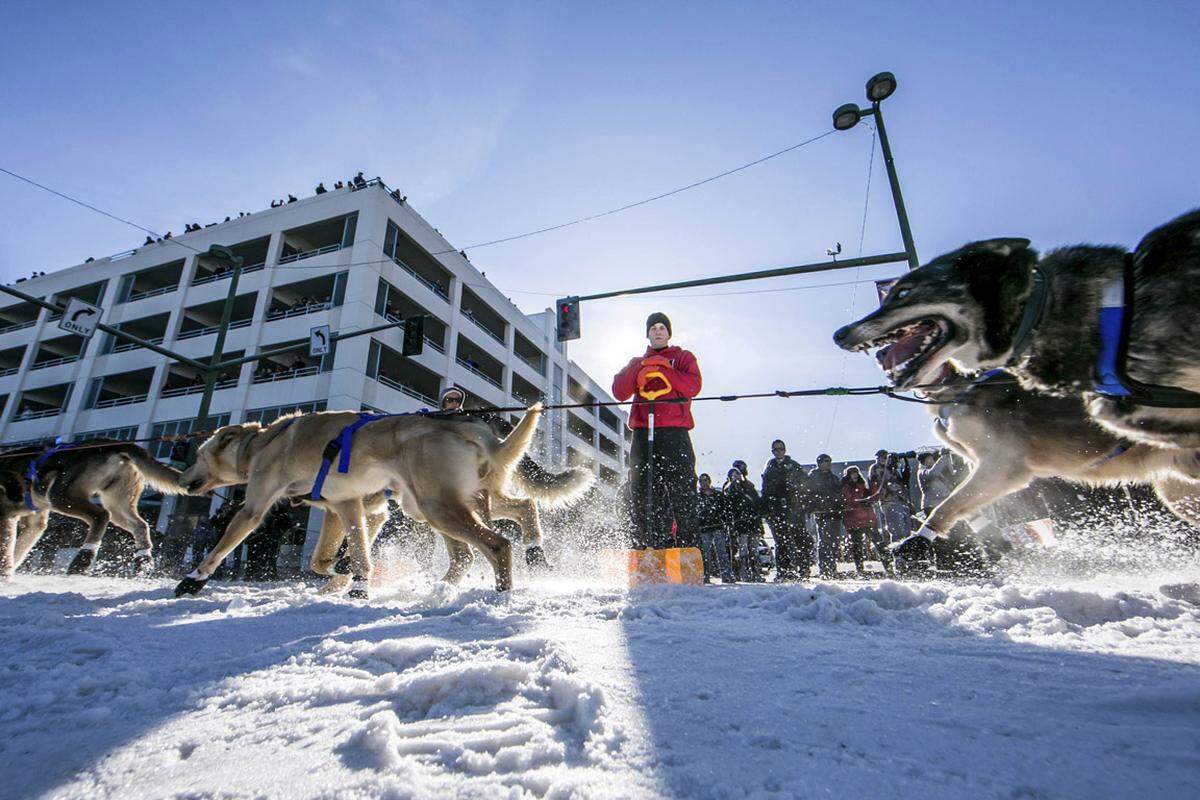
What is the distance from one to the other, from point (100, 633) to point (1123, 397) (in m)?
4.09

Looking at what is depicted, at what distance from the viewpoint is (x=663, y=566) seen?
4395 millimetres

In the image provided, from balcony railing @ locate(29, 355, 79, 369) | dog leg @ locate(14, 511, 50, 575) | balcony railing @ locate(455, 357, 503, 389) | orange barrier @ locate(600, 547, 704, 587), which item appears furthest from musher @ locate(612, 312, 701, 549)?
balcony railing @ locate(29, 355, 79, 369)

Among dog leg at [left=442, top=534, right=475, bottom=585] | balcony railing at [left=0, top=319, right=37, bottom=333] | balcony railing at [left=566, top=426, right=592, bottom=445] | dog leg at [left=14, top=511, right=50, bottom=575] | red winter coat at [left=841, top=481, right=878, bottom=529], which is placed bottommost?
dog leg at [left=442, top=534, right=475, bottom=585]

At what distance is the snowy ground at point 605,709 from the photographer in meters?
0.86

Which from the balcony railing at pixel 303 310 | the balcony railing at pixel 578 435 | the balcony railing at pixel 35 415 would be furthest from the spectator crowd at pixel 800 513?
the balcony railing at pixel 35 415

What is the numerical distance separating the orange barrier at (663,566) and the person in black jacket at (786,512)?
11.8 feet

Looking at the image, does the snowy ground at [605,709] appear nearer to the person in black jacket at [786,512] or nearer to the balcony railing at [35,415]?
the person in black jacket at [786,512]

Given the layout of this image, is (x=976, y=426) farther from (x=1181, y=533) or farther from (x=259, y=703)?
(x=259, y=703)

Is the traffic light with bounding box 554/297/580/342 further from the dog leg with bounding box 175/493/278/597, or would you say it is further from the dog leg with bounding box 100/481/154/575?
the dog leg with bounding box 100/481/154/575

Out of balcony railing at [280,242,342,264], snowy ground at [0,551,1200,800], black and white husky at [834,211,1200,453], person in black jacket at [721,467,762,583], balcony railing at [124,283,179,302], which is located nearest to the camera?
snowy ground at [0,551,1200,800]

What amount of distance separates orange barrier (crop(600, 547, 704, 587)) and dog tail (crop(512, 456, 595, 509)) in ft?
2.48

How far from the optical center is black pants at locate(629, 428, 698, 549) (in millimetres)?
4910

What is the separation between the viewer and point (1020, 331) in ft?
7.01

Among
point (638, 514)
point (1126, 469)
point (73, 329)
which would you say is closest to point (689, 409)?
point (638, 514)
